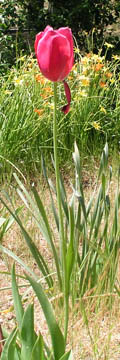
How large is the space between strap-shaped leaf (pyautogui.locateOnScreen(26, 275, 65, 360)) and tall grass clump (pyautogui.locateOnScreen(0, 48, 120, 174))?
2002 millimetres

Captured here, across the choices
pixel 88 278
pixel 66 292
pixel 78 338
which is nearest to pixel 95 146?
pixel 88 278

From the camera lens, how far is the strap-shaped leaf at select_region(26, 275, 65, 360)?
3.77ft

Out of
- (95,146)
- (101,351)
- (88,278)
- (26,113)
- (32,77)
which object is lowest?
(101,351)

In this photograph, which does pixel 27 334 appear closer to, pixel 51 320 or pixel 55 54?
pixel 51 320

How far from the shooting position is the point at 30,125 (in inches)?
135

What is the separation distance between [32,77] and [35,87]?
104 mm

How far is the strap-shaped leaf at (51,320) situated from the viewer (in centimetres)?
115

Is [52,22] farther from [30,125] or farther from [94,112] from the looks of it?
[30,125]

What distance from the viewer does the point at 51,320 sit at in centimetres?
117

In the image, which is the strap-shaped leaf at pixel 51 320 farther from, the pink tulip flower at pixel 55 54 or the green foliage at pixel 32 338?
the pink tulip flower at pixel 55 54

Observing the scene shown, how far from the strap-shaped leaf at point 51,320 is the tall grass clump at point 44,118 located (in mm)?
2002

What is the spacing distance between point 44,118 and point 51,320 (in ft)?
8.12

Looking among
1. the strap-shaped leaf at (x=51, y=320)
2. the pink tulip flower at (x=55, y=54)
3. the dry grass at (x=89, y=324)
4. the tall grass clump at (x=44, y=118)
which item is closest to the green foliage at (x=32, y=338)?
the strap-shaped leaf at (x=51, y=320)

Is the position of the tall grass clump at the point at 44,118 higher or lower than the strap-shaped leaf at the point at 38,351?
higher
